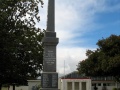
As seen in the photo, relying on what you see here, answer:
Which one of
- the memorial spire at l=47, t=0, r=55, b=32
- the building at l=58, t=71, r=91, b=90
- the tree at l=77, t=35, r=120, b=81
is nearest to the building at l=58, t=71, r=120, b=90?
the building at l=58, t=71, r=91, b=90

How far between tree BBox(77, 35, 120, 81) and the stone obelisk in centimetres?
2342

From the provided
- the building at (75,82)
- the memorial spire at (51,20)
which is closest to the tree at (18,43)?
the memorial spire at (51,20)

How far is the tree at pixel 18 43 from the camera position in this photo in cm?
2811

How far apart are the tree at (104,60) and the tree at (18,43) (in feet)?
38.5

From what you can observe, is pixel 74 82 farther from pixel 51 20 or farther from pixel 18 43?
pixel 51 20

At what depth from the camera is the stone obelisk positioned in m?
19.4

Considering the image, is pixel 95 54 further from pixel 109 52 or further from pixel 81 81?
pixel 81 81

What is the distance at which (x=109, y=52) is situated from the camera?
148 feet

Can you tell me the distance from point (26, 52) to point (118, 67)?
15332mm

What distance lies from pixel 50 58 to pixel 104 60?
25189mm

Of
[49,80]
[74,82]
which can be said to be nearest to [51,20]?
[49,80]

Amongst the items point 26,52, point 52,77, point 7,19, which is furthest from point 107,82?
point 52,77

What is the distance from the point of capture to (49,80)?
1944 cm

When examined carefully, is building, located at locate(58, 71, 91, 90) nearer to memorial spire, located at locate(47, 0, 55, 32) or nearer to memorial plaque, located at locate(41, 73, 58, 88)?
memorial spire, located at locate(47, 0, 55, 32)
